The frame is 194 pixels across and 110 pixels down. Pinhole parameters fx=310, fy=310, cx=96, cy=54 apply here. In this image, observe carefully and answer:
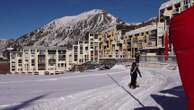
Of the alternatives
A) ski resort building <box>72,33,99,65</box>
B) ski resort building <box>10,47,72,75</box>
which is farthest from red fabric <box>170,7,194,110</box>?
ski resort building <box>10,47,72,75</box>

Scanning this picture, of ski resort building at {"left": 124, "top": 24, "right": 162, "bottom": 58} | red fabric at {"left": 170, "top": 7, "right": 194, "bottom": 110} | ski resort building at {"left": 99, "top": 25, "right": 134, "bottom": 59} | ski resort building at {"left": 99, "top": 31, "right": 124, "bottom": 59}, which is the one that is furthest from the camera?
ski resort building at {"left": 99, "top": 31, "right": 124, "bottom": 59}

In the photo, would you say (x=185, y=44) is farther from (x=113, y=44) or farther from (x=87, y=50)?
(x=87, y=50)

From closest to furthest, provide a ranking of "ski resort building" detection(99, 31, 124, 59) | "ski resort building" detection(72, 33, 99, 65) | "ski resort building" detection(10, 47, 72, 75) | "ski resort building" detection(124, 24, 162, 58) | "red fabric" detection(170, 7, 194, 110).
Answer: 1. "red fabric" detection(170, 7, 194, 110)
2. "ski resort building" detection(124, 24, 162, 58)
3. "ski resort building" detection(99, 31, 124, 59)
4. "ski resort building" detection(72, 33, 99, 65)
5. "ski resort building" detection(10, 47, 72, 75)

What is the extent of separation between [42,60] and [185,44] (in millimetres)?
101277

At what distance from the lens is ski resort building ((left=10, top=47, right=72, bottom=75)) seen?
100312 mm

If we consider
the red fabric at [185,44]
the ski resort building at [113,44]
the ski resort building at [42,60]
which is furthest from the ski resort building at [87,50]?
the red fabric at [185,44]

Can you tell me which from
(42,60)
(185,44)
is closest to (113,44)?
(42,60)

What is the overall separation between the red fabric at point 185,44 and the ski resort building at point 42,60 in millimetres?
94974

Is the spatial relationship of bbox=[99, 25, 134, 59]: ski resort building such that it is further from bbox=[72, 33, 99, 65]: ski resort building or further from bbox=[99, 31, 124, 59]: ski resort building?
bbox=[72, 33, 99, 65]: ski resort building

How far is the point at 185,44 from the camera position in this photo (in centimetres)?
295

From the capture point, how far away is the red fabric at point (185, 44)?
2.86m

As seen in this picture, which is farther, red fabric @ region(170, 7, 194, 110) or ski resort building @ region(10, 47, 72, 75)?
ski resort building @ region(10, 47, 72, 75)

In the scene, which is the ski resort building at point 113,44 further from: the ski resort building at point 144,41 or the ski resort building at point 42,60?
the ski resort building at point 42,60

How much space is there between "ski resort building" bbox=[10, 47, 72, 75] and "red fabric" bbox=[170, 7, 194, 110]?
95.0m
